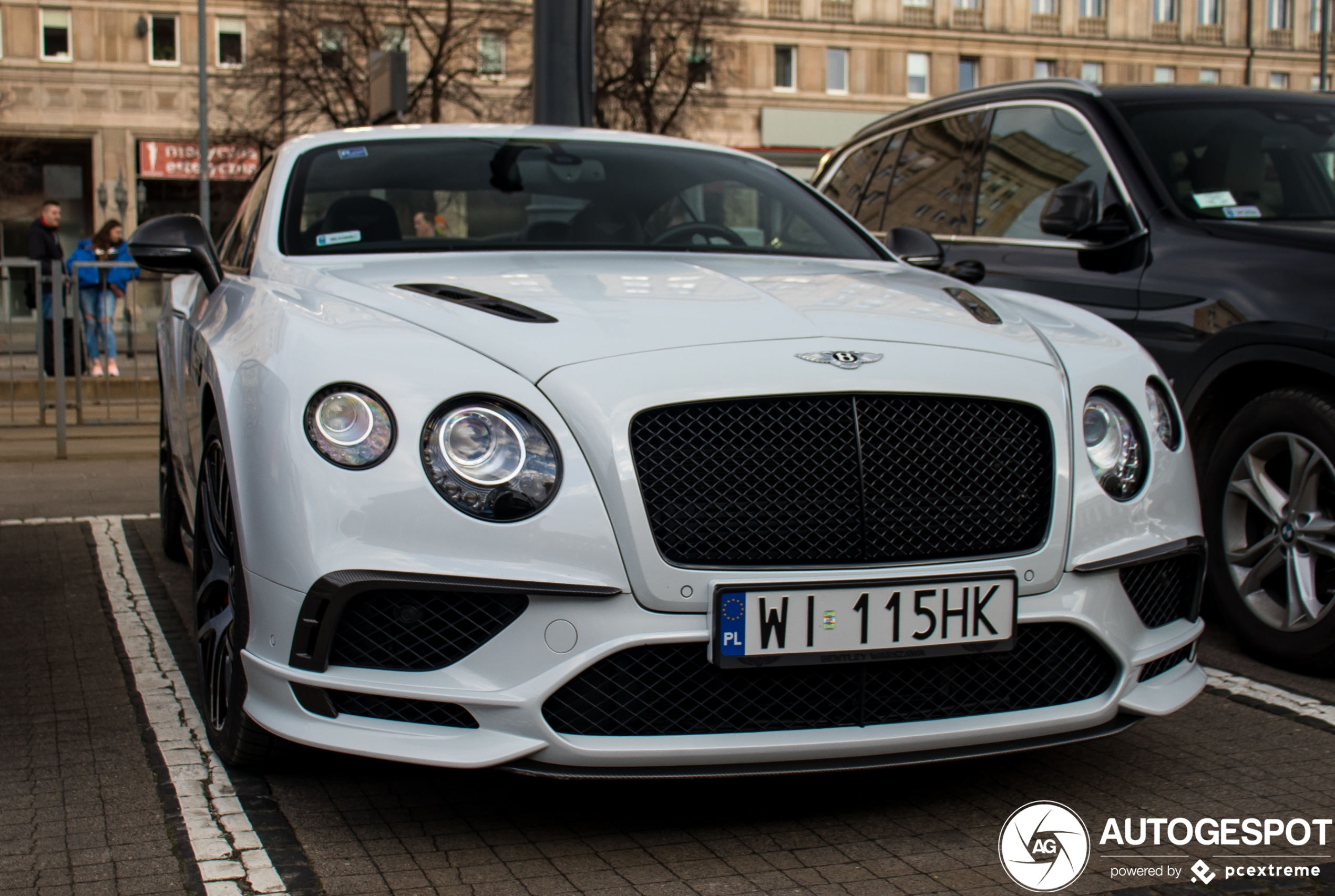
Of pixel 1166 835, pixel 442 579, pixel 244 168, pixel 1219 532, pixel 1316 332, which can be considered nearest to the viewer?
pixel 442 579

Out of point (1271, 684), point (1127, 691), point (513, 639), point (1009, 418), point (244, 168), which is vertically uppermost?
point (244, 168)

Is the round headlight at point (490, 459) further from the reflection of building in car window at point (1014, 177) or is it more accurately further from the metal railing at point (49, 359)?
the metal railing at point (49, 359)

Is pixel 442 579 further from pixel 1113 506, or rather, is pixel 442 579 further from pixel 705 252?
pixel 705 252

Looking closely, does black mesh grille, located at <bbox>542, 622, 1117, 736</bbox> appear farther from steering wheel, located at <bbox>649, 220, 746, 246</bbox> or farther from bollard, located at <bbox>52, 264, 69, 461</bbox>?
Answer: bollard, located at <bbox>52, 264, 69, 461</bbox>

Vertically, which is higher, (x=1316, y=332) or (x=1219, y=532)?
(x=1316, y=332)

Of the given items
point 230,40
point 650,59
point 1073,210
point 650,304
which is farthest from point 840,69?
point 650,304

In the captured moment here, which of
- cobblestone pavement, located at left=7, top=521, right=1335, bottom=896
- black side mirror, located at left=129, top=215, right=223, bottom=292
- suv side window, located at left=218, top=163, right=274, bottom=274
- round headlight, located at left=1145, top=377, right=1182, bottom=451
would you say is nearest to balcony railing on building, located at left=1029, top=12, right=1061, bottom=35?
suv side window, located at left=218, top=163, right=274, bottom=274

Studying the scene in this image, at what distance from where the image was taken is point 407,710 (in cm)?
271

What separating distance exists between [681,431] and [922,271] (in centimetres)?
168

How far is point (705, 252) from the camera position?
4203mm

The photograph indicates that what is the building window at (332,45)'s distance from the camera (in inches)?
1244

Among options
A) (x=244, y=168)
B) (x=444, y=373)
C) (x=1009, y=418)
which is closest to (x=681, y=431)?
(x=444, y=373)

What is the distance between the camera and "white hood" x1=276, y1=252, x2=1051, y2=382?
2930 millimetres

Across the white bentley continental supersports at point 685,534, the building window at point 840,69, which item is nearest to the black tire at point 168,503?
the white bentley continental supersports at point 685,534
